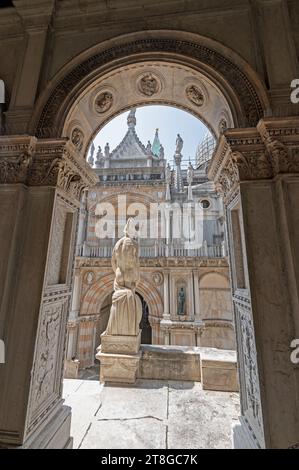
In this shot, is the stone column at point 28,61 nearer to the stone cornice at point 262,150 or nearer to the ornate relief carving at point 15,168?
the ornate relief carving at point 15,168

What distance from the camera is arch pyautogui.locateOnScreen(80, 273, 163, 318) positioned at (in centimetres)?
1209

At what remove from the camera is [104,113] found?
3.08m

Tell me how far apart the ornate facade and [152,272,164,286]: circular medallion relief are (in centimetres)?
6

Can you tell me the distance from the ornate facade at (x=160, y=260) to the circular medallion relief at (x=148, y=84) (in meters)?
9.77

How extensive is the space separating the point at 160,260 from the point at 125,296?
26.2 feet

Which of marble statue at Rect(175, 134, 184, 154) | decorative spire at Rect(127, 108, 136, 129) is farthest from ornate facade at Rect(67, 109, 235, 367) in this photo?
decorative spire at Rect(127, 108, 136, 129)

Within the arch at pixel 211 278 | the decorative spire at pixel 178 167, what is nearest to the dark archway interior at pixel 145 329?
the arch at pixel 211 278

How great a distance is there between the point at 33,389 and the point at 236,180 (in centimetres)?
269

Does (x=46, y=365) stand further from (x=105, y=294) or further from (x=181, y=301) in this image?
(x=105, y=294)

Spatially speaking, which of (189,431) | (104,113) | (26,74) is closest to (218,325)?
(189,431)

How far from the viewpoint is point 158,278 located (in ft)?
40.3

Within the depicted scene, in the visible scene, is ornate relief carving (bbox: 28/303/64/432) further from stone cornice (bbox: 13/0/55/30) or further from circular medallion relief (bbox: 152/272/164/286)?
circular medallion relief (bbox: 152/272/164/286)

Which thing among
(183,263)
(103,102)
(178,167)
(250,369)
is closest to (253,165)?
(250,369)

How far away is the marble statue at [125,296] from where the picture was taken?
13.8 ft
